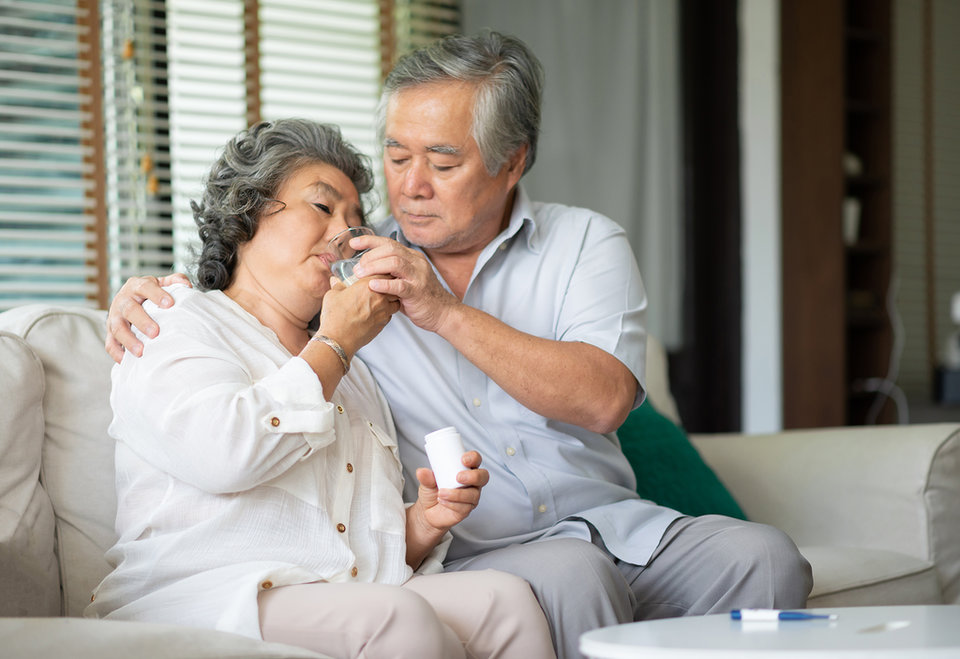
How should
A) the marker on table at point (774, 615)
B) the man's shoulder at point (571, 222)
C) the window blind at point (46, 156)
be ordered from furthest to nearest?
the window blind at point (46, 156) → the man's shoulder at point (571, 222) → the marker on table at point (774, 615)

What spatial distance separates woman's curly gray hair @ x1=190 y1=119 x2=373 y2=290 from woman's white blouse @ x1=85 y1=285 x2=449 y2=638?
134 millimetres

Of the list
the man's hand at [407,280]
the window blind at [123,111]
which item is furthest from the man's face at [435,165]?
the window blind at [123,111]

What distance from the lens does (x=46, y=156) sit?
3.09 metres

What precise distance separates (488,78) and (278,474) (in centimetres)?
84

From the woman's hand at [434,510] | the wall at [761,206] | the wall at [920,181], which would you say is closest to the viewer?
the woman's hand at [434,510]

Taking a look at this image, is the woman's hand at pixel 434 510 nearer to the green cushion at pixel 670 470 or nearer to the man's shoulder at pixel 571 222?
the man's shoulder at pixel 571 222

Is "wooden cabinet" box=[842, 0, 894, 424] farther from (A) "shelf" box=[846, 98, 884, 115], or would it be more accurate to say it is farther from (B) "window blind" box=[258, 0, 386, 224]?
(B) "window blind" box=[258, 0, 386, 224]

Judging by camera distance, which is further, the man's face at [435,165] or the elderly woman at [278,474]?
the man's face at [435,165]

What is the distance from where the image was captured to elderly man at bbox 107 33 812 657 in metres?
1.59

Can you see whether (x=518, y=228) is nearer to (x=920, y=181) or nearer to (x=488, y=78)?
(x=488, y=78)

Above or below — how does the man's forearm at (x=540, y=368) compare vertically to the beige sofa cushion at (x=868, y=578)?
above

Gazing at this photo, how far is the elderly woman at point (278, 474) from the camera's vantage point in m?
1.29

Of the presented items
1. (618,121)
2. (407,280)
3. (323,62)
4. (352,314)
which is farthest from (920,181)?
(352,314)

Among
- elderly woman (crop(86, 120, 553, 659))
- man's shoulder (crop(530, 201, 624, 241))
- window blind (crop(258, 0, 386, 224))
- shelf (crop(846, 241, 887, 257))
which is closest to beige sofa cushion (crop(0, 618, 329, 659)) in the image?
elderly woman (crop(86, 120, 553, 659))
